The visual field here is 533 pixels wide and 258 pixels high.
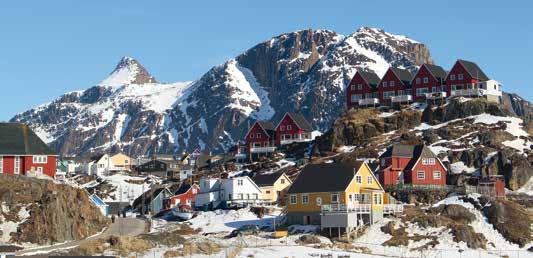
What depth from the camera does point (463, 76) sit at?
490 ft

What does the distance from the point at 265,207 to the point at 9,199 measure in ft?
115

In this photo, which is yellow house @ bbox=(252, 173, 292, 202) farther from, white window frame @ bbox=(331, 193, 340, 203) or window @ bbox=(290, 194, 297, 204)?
white window frame @ bbox=(331, 193, 340, 203)

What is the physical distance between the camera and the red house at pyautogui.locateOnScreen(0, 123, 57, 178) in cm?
10175

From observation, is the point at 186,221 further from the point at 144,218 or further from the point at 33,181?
the point at 33,181

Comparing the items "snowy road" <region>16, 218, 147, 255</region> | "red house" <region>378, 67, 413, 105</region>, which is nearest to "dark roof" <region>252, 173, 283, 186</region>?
"snowy road" <region>16, 218, 147, 255</region>

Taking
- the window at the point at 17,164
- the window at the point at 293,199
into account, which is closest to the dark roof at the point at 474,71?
the window at the point at 293,199

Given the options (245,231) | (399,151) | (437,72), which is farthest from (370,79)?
(245,231)

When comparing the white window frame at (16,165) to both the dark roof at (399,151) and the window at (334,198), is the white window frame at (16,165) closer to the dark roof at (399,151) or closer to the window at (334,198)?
the window at (334,198)

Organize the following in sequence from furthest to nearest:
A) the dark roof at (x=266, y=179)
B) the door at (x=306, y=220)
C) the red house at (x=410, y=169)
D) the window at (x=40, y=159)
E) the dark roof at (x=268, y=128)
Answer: the dark roof at (x=268, y=128) < the dark roof at (x=266, y=179) < the red house at (x=410, y=169) < the window at (x=40, y=159) < the door at (x=306, y=220)

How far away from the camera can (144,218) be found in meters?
122

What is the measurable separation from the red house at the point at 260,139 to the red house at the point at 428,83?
28139 millimetres

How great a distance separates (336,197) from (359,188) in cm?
304

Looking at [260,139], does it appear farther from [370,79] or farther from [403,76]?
[403,76]

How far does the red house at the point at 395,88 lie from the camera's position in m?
156
